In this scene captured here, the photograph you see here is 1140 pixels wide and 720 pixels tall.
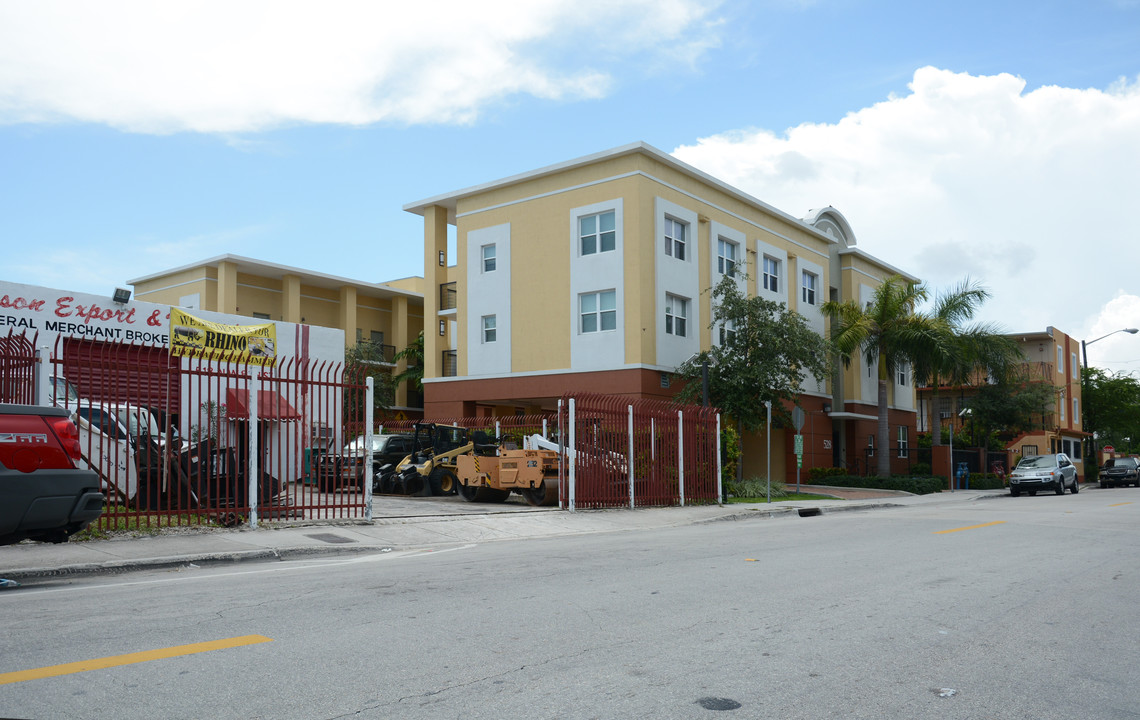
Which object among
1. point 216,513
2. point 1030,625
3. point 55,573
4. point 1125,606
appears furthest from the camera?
point 216,513

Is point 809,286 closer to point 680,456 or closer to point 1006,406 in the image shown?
point 1006,406

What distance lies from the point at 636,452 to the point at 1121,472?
3666cm

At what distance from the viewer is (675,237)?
3184 cm

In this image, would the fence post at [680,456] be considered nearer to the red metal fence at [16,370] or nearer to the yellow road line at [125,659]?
the red metal fence at [16,370]

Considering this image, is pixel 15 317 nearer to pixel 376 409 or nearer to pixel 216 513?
pixel 216 513

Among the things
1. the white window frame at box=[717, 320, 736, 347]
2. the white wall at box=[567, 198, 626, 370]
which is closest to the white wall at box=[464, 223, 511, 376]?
the white wall at box=[567, 198, 626, 370]

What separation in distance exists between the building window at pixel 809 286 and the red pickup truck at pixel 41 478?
34297 mm

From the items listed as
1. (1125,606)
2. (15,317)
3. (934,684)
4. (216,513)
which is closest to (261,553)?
(216,513)

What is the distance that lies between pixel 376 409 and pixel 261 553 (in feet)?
104

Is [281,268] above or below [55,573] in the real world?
above

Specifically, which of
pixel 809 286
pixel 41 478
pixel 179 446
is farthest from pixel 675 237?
pixel 41 478

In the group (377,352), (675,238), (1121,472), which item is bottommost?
(1121,472)

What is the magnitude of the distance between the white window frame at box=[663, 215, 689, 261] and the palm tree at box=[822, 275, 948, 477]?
7.83m

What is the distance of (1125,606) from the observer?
319 inches
